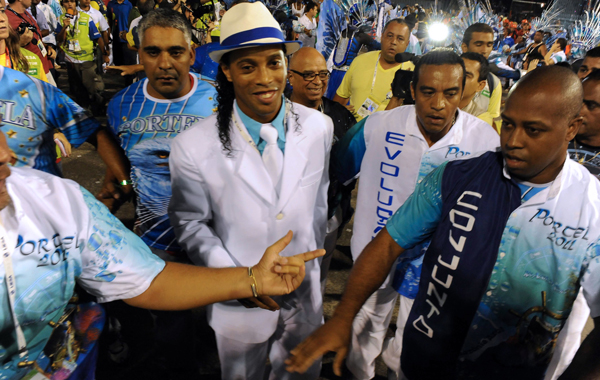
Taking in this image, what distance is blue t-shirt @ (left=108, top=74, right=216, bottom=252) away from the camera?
253 centimetres

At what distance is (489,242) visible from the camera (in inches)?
61.0

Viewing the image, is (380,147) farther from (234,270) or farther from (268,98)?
(234,270)

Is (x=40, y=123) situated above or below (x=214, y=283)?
above

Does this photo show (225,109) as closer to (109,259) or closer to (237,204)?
(237,204)

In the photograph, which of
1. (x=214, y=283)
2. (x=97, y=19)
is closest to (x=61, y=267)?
(x=214, y=283)

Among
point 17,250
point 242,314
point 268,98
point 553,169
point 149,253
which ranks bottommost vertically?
point 242,314

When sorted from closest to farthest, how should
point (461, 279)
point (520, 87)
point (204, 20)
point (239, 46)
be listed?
point (520, 87)
point (461, 279)
point (239, 46)
point (204, 20)

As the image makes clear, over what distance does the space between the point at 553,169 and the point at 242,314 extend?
154 cm

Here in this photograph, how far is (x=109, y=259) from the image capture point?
141 cm

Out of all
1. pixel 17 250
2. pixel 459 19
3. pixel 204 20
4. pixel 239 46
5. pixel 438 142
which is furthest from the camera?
pixel 459 19

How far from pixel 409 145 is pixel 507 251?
1041 mm

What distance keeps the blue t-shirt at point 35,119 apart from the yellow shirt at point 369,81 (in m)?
2.80

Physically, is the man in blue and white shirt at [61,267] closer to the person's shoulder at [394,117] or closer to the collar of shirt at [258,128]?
the collar of shirt at [258,128]

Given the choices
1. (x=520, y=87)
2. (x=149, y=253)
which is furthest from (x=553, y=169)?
(x=149, y=253)
